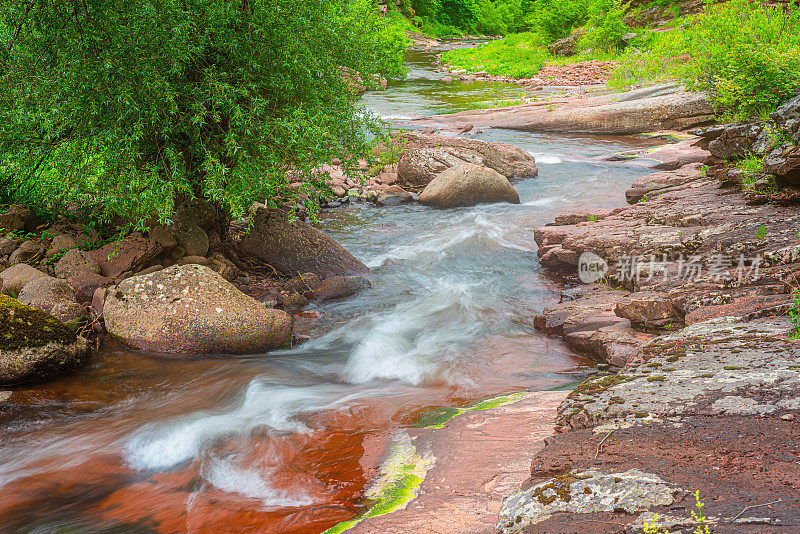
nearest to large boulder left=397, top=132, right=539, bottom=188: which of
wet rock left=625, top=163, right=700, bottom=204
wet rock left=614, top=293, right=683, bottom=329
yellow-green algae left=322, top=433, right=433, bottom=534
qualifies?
wet rock left=625, top=163, right=700, bottom=204

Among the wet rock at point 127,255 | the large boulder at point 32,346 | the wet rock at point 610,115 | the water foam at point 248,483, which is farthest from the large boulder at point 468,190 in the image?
the water foam at point 248,483

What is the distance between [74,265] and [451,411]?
6.85 meters

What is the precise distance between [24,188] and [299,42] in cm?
585

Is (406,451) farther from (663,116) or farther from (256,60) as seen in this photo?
(663,116)

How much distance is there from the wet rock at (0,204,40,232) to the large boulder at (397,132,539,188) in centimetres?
1007

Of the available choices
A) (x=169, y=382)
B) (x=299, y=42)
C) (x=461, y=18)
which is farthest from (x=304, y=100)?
(x=461, y=18)

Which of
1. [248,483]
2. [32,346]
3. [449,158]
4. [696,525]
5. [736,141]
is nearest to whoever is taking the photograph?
[696,525]

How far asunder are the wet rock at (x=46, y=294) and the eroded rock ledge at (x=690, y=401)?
7302mm

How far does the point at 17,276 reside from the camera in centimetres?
880

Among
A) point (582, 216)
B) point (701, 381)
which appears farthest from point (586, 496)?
point (582, 216)

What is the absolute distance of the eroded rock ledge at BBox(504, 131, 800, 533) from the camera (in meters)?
2.79

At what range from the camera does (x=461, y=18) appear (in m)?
82.4

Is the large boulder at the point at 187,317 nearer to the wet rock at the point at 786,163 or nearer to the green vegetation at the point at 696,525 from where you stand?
the green vegetation at the point at 696,525

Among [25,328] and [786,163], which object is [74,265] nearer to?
[25,328]
